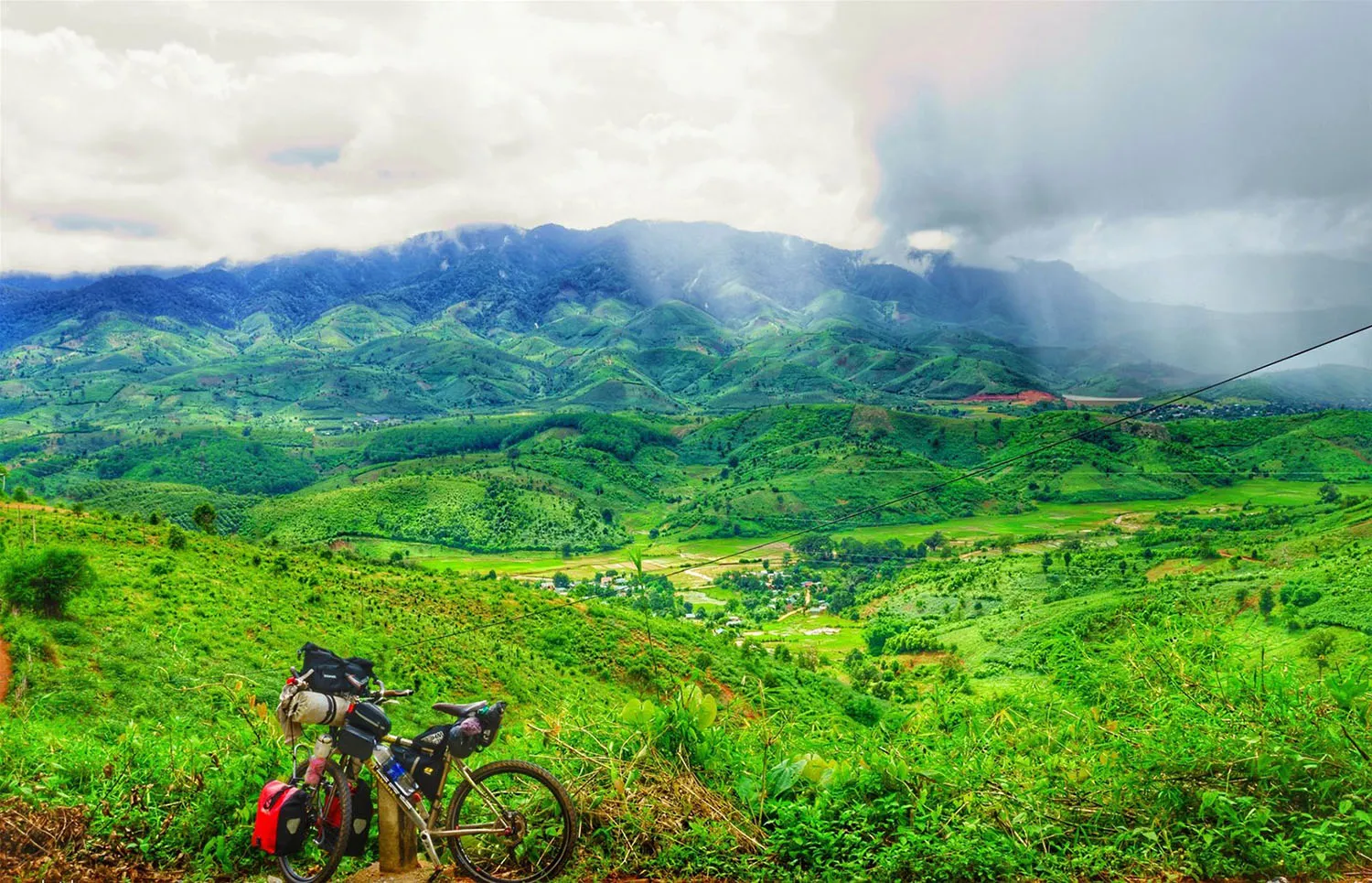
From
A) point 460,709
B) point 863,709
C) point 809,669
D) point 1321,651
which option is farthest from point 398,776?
point 809,669

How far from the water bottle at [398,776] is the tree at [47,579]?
74.7 ft

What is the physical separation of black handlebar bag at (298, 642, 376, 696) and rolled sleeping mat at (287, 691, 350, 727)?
76 millimetres

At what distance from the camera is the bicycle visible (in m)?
4.70

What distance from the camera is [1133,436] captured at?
13725 cm

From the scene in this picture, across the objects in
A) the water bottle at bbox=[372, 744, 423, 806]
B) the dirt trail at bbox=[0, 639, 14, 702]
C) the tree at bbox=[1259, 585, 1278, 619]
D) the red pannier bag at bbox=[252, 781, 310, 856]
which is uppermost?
the water bottle at bbox=[372, 744, 423, 806]

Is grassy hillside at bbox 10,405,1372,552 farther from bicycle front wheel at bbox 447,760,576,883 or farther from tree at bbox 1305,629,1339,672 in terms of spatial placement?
bicycle front wheel at bbox 447,760,576,883

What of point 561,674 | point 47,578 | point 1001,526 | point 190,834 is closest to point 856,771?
point 190,834

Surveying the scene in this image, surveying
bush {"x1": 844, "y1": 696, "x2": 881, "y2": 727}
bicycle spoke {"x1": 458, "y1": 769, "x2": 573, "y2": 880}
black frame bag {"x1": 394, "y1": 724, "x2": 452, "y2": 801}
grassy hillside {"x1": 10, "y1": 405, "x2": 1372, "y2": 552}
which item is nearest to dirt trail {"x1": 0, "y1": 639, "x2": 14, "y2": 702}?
black frame bag {"x1": 394, "y1": 724, "x2": 452, "y2": 801}

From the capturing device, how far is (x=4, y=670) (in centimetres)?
1544

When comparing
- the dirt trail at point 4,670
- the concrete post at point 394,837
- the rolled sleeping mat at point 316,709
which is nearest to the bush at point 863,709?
the dirt trail at point 4,670

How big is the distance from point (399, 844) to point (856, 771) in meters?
3.53

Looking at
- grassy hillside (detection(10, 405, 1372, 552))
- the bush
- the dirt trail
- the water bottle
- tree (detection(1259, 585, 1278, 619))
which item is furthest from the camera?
grassy hillside (detection(10, 405, 1372, 552))

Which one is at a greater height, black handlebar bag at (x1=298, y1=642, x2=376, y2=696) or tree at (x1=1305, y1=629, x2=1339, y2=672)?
black handlebar bag at (x1=298, y1=642, x2=376, y2=696)

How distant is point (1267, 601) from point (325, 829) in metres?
44.3
